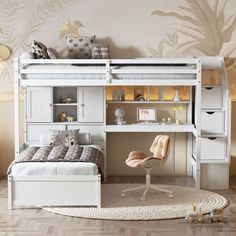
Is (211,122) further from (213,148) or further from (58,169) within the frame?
(58,169)

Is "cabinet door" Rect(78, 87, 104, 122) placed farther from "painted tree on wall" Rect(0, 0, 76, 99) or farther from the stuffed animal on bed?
"painted tree on wall" Rect(0, 0, 76, 99)

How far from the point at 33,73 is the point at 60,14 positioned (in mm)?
1273

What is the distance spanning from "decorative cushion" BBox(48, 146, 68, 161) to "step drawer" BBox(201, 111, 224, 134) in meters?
1.82

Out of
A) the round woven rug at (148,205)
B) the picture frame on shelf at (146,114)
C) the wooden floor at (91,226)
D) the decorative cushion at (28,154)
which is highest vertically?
the picture frame on shelf at (146,114)

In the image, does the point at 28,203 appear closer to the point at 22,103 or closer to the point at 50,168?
the point at 50,168

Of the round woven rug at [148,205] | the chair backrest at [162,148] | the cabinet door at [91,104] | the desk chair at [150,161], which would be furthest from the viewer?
the cabinet door at [91,104]

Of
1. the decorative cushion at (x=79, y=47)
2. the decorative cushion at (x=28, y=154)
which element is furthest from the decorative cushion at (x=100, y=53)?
the decorative cushion at (x=28, y=154)

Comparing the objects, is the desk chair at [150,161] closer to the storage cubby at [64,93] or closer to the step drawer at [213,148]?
the step drawer at [213,148]

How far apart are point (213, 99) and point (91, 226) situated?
2.79 m

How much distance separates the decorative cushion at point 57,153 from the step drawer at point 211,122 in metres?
1.82

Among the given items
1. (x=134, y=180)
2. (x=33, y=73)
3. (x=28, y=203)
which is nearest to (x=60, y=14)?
(x=33, y=73)

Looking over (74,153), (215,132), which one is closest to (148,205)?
(74,153)

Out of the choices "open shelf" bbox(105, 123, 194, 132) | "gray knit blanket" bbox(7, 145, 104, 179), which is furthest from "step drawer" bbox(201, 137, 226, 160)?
"gray knit blanket" bbox(7, 145, 104, 179)

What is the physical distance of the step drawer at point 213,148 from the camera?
757 cm
